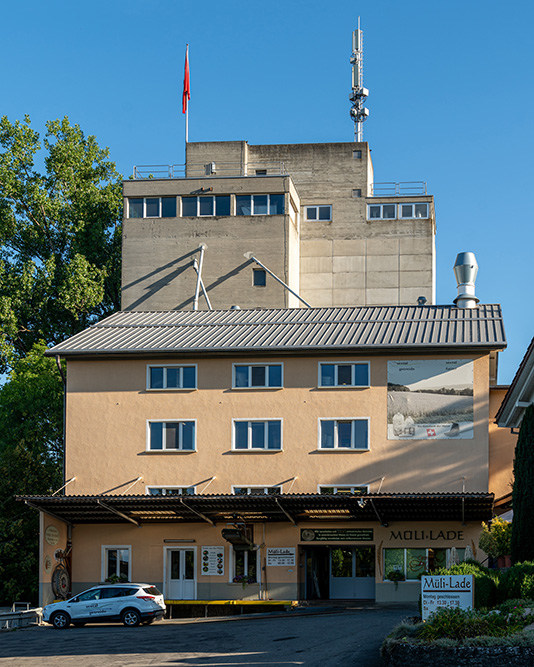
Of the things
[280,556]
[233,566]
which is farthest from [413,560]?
[233,566]

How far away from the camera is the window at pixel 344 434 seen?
40.8 m

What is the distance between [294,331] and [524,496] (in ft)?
62.1

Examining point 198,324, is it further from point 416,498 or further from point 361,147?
point 361,147

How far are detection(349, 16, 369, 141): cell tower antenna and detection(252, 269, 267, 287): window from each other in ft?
71.8

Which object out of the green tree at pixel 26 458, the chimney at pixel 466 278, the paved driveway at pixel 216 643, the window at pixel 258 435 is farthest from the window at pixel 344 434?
the green tree at pixel 26 458

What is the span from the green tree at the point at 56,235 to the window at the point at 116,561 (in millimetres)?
28723

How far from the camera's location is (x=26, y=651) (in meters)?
26.8

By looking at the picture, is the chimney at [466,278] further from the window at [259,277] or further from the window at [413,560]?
the window at [259,277]

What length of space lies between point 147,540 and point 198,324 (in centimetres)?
978

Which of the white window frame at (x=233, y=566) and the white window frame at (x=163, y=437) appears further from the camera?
the white window frame at (x=163, y=437)

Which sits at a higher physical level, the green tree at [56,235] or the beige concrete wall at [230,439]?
the green tree at [56,235]

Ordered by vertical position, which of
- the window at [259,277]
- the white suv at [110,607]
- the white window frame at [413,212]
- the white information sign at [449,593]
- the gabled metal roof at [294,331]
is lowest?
the white suv at [110,607]

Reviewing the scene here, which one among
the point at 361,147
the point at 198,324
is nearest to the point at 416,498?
the point at 198,324

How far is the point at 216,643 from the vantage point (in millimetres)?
26609
